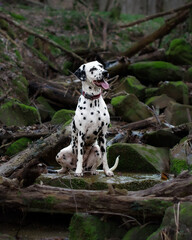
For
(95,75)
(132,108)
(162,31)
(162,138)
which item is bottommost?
(162,138)

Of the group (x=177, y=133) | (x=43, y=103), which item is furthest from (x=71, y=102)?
(x=177, y=133)

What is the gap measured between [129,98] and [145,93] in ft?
6.81

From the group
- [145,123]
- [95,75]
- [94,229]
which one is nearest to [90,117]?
[95,75]

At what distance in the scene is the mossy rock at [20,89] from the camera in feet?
40.5

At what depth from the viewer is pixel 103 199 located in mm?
4570

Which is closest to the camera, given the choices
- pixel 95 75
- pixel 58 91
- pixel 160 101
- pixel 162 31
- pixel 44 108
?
pixel 95 75

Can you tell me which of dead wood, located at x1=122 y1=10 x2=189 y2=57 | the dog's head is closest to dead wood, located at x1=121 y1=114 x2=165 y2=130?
the dog's head

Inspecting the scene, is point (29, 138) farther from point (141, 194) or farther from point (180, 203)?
point (180, 203)

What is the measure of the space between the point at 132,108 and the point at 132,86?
85.6 inches

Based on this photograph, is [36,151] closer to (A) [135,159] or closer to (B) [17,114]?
(A) [135,159]

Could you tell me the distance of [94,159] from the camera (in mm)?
6449

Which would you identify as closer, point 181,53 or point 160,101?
point 160,101

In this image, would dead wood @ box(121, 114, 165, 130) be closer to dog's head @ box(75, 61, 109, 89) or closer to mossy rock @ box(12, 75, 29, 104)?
mossy rock @ box(12, 75, 29, 104)

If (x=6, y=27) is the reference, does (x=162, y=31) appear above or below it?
below
